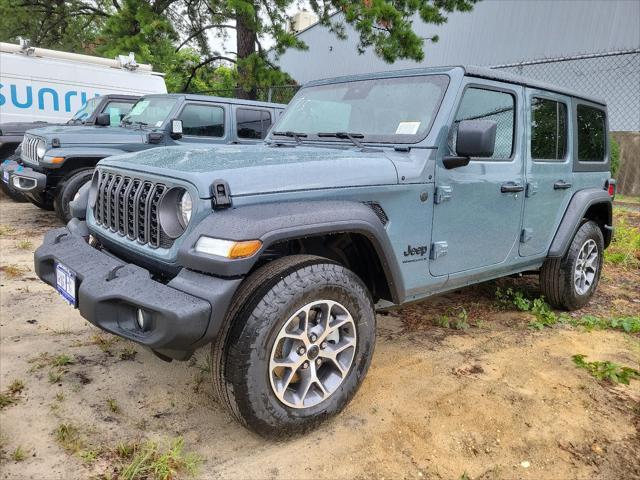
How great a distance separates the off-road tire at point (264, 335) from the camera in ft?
6.68

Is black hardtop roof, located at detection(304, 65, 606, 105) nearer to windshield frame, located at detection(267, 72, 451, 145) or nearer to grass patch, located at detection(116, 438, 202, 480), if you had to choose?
windshield frame, located at detection(267, 72, 451, 145)

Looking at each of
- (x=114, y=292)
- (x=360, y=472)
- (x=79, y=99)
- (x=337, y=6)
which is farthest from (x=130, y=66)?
(x=360, y=472)

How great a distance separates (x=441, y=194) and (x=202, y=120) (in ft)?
15.4

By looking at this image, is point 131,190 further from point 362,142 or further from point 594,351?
point 594,351

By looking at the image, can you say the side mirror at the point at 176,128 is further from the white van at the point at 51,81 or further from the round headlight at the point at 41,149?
the white van at the point at 51,81

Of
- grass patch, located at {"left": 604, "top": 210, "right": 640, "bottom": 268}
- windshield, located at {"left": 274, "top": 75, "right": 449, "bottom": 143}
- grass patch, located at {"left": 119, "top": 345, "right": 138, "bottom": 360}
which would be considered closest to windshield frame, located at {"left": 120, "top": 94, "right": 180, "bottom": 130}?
windshield, located at {"left": 274, "top": 75, "right": 449, "bottom": 143}

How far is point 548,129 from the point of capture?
3555mm

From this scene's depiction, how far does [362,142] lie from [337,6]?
775cm

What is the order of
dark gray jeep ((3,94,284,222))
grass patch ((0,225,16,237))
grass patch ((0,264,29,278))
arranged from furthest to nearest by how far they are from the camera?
grass patch ((0,225,16,237)) → dark gray jeep ((3,94,284,222)) → grass patch ((0,264,29,278))

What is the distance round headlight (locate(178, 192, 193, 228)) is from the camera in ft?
7.04

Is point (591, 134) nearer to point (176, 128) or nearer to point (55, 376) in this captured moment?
point (55, 376)

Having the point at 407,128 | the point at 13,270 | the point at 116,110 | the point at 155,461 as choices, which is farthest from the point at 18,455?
the point at 116,110

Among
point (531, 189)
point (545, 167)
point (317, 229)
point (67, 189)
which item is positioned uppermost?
point (545, 167)

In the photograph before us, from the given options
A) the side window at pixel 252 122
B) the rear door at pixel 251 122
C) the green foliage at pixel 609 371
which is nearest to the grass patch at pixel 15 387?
the green foliage at pixel 609 371
